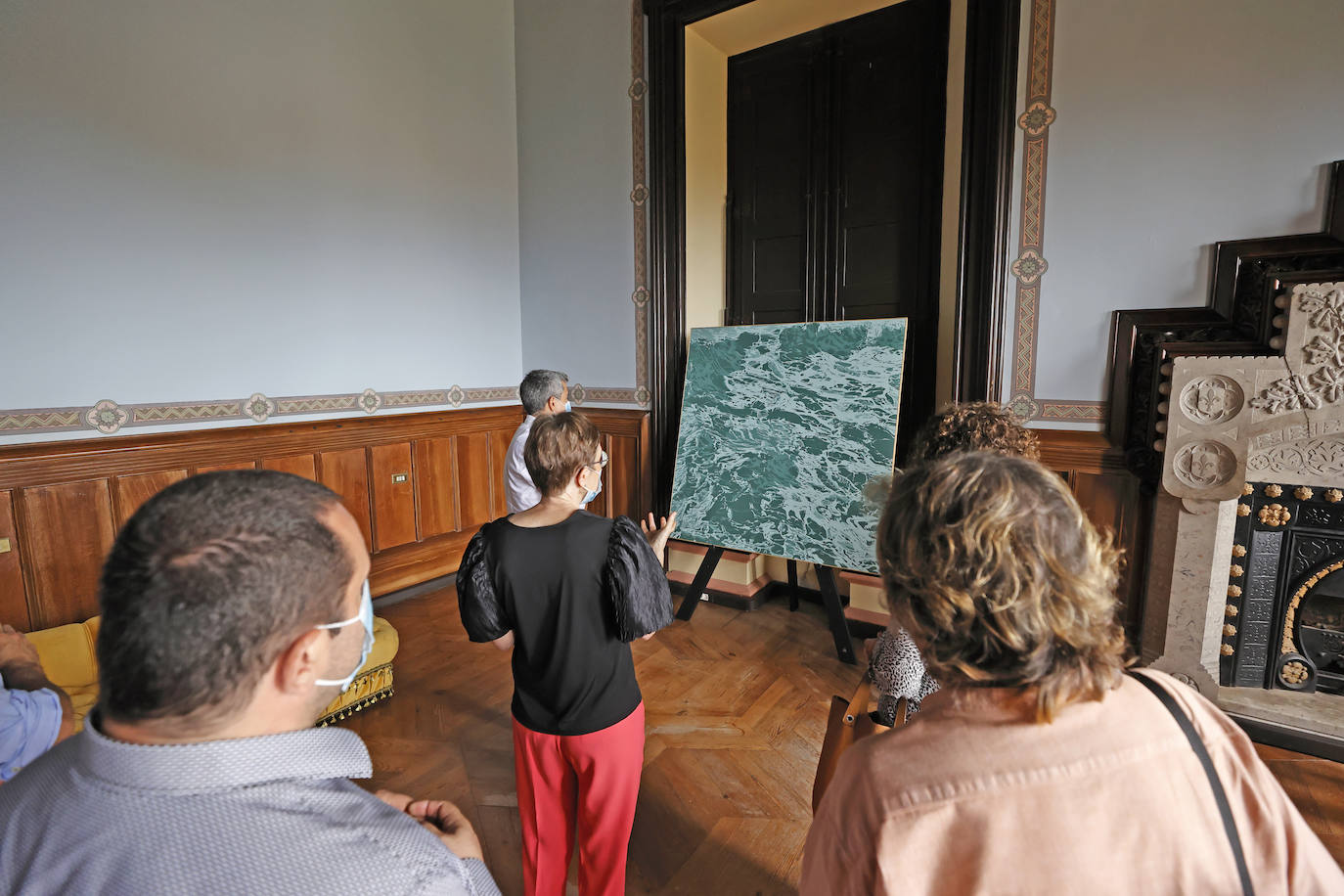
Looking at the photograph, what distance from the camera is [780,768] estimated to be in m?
2.20

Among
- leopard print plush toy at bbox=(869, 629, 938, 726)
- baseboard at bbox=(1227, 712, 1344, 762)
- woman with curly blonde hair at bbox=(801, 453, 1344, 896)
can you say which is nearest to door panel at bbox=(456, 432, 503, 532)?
leopard print plush toy at bbox=(869, 629, 938, 726)

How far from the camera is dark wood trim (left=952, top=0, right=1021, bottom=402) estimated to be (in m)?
2.63

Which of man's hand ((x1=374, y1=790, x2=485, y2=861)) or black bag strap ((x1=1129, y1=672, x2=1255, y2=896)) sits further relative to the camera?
man's hand ((x1=374, y1=790, x2=485, y2=861))

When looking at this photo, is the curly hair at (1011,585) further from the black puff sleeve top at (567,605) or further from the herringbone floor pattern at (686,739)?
the herringbone floor pattern at (686,739)

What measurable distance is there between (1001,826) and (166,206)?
3752 millimetres

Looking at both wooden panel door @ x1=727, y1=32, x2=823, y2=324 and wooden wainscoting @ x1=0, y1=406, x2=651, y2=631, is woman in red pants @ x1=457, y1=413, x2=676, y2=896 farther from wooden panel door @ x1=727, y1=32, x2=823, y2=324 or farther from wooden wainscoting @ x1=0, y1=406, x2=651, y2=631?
wooden panel door @ x1=727, y1=32, x2=823, y2=324

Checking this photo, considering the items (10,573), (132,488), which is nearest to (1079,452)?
(132,488)

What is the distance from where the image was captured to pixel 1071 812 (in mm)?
628

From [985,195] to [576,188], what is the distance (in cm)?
244

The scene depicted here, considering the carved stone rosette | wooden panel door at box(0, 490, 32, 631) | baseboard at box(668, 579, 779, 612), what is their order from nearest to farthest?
the carved stone rosette → wooden panel door at box(0, 490, 32, 631) → baseboard at box(668, 579, 779, 612)

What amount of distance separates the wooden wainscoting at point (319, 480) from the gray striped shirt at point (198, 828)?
5.03 feet

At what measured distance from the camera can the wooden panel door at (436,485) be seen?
3848 millimetres

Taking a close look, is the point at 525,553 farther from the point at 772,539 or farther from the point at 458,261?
the point at 458,261

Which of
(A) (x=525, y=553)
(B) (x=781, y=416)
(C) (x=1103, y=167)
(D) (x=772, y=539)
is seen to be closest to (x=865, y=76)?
(C) (x=1103, y=167)
